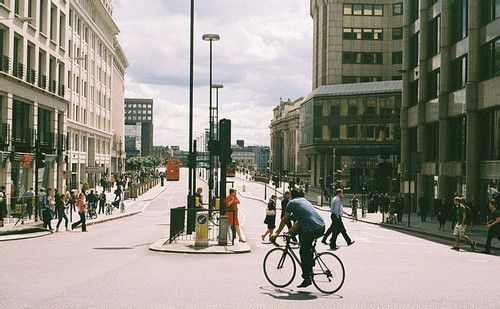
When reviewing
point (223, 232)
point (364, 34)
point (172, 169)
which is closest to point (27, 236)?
point (223, 232)

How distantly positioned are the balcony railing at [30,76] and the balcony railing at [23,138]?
3.03m

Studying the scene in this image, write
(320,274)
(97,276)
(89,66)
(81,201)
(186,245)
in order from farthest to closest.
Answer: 1. (89,66)
2. (81,201)
3. (186,245)
4. (97,276)
5. (320,274)

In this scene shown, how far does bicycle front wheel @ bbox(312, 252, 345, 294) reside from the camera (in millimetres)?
10727

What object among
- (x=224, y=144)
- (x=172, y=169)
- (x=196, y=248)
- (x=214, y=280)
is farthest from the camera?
(x=172, y=169)

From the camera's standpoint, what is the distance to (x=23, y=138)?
37.3 m

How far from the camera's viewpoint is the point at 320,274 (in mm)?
10883

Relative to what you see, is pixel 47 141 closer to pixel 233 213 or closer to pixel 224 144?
pixel 224 144

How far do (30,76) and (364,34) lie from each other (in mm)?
57595

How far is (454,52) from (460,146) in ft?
20.3

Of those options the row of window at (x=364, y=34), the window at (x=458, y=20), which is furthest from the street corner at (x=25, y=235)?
the row of window at (x=364, y=34)

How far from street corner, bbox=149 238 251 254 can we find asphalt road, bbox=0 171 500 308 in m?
0.37

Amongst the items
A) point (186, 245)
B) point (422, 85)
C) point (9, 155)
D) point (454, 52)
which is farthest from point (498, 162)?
point (9, 155)

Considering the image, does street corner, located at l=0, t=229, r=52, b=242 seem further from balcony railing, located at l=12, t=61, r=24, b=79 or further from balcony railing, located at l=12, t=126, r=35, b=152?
balcony railing, located at l=12, t=61, r=24, b=79

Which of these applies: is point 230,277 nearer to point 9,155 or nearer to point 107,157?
point 9,155
